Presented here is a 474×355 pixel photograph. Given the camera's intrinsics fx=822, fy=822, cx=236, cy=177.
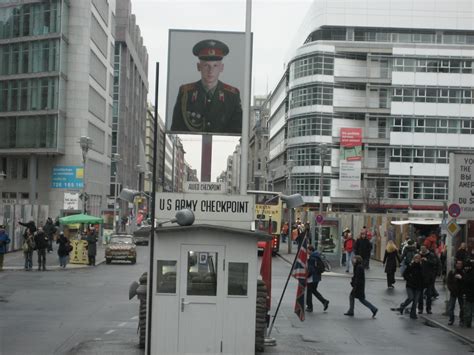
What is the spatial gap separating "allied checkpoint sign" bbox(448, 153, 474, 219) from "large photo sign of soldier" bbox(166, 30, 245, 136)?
915 centimetres

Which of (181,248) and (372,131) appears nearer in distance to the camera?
(181,248)

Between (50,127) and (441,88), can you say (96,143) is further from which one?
(441,88)

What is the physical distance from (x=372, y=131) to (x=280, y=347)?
7310 centimetres

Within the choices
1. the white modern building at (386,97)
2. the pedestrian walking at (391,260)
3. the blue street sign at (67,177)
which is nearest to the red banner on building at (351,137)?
the white modern building at (386,97)

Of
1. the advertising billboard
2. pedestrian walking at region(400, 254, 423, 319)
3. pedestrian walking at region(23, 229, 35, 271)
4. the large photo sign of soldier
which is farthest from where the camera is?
the advertising billboard

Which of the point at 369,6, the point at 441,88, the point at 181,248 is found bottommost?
the point at 181,248

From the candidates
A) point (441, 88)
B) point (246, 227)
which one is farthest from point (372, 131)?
point (246, 227)

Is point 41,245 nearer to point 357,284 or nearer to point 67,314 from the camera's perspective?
point 67,314

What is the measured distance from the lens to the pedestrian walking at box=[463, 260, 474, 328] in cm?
2008

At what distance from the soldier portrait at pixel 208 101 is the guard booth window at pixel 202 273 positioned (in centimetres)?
561

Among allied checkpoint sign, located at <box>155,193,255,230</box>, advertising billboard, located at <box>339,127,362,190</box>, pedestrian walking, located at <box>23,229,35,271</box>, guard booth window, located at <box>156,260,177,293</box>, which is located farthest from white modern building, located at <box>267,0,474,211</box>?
guard booth window, located at <box>156,260,177,293</box>

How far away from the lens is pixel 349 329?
19.2m

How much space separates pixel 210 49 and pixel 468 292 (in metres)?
8.57

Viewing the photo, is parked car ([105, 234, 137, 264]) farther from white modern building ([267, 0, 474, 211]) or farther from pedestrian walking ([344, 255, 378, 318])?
white modern building ([267, 0, 474, 211])
